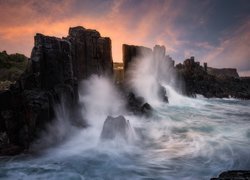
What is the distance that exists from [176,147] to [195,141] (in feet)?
5.78

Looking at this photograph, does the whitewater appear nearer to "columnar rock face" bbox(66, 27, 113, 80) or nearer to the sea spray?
"columnar rock face" bbox(66, 27, 113, 80)

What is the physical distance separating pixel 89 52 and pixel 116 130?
→ 1062 cm

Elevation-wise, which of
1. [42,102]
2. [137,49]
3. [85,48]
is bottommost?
[42,102]

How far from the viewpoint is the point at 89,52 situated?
2259cm

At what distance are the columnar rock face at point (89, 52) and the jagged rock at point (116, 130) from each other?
7.60 meters

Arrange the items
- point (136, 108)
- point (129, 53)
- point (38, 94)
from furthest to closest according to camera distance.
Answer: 1. point (129, 53)
2. point (136, 108)
3. point (38, 94)

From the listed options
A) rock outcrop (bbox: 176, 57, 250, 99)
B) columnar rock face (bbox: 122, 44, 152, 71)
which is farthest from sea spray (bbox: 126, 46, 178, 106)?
rock outcrop (bbox: 176, 57, 250, 99)

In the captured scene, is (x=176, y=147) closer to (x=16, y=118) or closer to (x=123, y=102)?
(x=16, y=118)

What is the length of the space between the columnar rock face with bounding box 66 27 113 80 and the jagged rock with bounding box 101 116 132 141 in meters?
7.60

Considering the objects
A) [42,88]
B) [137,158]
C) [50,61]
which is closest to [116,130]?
[137,158]

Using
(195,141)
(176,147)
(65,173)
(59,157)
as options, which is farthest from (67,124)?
(195,141)

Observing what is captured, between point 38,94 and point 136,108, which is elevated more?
point 38,94

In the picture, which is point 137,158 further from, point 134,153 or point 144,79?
point 144,79

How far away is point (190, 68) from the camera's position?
68.5 metres
